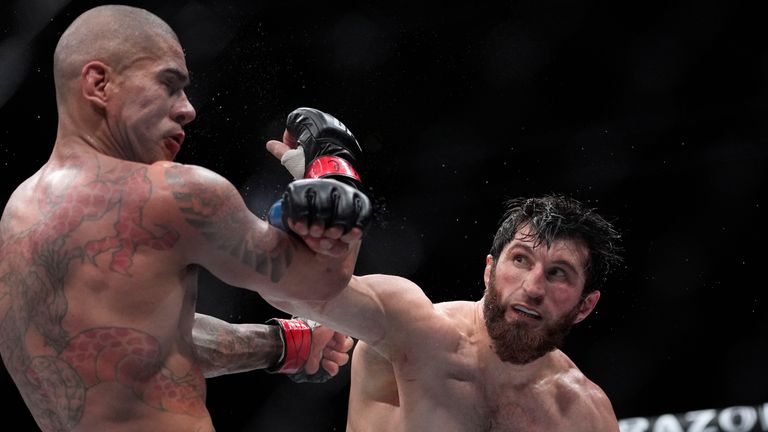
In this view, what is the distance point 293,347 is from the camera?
73.4 inches

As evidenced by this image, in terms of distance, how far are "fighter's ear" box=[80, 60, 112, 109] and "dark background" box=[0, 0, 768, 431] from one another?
1.29 meters

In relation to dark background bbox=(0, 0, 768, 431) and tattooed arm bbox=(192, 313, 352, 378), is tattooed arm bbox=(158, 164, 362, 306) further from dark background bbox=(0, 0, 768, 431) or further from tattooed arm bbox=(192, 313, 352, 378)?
dark background bbox=(0, 0, 768, 431)

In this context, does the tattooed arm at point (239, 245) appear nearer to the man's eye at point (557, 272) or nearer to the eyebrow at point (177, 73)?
the eyebrow at point (177, 73)

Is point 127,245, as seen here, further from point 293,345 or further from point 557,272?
point 557,272

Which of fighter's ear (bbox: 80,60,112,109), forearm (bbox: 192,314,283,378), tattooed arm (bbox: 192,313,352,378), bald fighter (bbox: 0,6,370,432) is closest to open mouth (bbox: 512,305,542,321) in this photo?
tattooed arm (bbox: 192,313,352,378)

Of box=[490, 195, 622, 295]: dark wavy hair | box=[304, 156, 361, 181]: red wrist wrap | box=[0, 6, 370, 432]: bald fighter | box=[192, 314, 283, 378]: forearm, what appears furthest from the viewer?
box=[490, 195, 622, 295]: dark wavy hair

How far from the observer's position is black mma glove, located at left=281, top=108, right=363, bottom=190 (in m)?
1.56

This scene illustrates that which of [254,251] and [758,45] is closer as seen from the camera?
[254,251]

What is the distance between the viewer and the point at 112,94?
1382 millimetres

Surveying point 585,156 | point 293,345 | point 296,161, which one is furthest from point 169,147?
point 585,156

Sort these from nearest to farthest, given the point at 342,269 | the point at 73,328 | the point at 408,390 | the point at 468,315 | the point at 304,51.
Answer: the point at 73,328
the point at 342,269
the point at 408,390
the point at 468,315
the point at 304,51

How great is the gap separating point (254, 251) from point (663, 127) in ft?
6.06

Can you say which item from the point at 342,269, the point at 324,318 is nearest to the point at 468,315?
the point at 324,318

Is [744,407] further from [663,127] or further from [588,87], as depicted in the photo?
[588,87]
